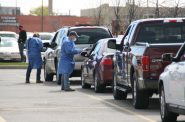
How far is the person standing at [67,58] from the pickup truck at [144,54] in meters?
3.33

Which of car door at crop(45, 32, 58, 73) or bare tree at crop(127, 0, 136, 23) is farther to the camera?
bare tree at crop(127, 0, 136, 23)

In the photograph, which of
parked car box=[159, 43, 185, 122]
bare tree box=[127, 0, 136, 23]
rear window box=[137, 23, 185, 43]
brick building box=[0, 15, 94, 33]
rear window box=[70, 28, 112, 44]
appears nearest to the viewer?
parked car box=[159, 43, 185, 122]

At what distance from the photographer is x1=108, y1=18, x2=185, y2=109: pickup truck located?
52.6 feet

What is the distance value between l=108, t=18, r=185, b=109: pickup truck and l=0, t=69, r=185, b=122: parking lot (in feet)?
1.35

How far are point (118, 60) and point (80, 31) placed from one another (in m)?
7.36

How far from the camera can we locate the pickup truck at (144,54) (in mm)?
16031

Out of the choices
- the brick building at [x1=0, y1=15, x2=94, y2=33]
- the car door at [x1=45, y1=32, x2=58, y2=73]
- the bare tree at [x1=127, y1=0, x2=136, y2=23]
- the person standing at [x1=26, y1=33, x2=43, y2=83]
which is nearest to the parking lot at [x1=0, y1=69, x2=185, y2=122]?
the car door at [x1=45, y1=32, x2=58, y2=73]

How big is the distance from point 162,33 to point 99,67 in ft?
14.7

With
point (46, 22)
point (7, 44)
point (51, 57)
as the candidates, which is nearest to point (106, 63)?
point (51, 57)

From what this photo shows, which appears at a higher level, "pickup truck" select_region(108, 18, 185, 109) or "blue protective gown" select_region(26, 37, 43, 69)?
"pickup truck" select_region(108, 18, 185, 109)

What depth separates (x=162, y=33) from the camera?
1762 centimetres

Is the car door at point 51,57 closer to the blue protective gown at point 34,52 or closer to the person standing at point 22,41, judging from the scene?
the blue protective gown at point 34,52

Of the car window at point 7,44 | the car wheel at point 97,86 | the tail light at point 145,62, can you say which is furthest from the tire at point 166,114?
the car window at point 7,44

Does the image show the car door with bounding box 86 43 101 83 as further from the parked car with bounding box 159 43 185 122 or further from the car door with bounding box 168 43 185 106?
the car door with bounding box 168 43 185 106
